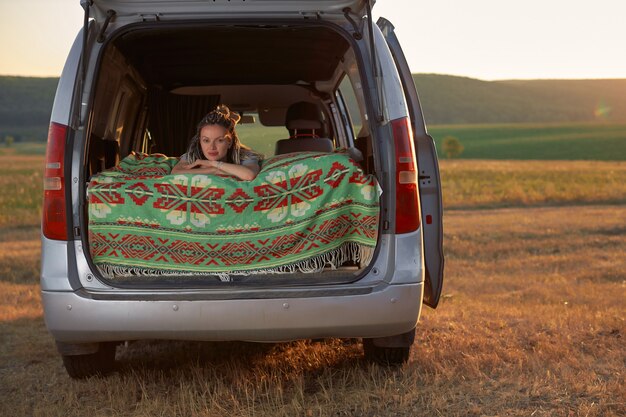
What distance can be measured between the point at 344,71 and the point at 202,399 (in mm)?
2440

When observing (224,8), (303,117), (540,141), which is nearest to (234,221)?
(224,8)

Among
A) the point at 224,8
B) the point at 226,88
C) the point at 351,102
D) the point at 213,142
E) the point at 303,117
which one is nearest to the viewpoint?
the point at 224,8

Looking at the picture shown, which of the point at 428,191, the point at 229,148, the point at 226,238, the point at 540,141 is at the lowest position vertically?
the point at 226,238

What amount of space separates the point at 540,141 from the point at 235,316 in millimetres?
77662

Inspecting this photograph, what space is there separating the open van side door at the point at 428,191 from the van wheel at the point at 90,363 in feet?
5.84

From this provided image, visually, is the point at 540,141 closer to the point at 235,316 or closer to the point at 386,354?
the point at 386,354

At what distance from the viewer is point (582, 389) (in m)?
4.65

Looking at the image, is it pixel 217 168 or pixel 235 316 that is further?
pixel 217 168

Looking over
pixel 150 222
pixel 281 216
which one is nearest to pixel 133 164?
pixel 150 222

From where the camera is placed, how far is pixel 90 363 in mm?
5051

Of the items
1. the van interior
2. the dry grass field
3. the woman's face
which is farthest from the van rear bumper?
the woman's face

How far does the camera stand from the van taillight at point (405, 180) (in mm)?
4312

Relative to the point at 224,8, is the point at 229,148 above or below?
below

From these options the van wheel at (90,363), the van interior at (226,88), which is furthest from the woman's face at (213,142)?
the van wheel at (90,363)
